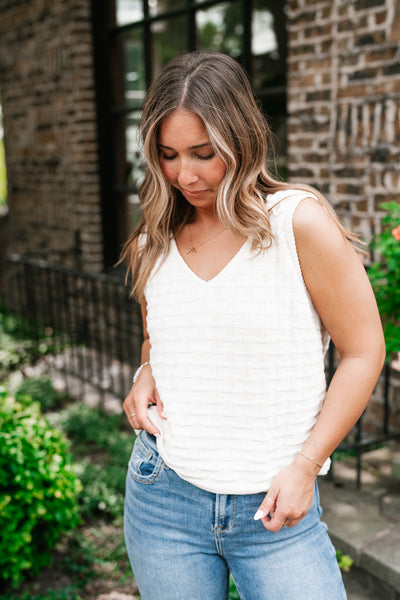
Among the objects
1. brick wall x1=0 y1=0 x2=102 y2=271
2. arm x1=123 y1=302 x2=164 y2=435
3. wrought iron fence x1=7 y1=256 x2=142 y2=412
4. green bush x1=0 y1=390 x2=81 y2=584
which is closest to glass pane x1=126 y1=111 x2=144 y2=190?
brick wall x1=0 y1=0 x2=102 y2=271

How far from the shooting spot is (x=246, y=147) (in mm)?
1289

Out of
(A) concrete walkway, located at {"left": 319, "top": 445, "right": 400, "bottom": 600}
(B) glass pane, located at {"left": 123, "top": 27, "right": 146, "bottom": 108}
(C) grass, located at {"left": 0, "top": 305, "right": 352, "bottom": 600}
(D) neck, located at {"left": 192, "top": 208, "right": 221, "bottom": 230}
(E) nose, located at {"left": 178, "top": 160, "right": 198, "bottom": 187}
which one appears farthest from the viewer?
(B) glass pane, located at {"left": 123, "top": 27, "right": 146, "bottom": 108}

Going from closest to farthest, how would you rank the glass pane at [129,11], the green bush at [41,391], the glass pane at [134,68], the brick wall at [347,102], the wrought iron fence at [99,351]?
the brick wall at [347,102]
the wrought iron fence at [99,351]
the green bush at [41,391]
the glass pane at [129,11]
the glass pane at [134,68]

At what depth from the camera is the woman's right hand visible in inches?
58.3

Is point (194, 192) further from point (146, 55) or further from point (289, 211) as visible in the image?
point (146, 55)

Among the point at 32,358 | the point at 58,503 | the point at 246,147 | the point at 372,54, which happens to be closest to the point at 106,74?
the point at 32,358

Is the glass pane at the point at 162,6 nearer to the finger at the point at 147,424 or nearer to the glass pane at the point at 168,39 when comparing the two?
the glass pane at the point at 168,39

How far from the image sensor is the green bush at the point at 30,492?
2.41 meters

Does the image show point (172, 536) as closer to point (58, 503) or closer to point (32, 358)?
point (58, 503)

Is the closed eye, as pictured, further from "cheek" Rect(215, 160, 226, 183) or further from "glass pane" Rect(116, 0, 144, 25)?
"glass pane" Rect(116, 0, 144, 25)

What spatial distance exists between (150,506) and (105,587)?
60.3 inches

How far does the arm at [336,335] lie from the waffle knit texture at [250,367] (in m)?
0.04

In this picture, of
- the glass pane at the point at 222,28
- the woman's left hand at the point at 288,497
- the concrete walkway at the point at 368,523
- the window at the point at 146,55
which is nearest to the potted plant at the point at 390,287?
the concrete walkway at the point at 368,523

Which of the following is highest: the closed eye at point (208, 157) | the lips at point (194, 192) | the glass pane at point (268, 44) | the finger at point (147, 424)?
the glass pane at point (268, 44)
